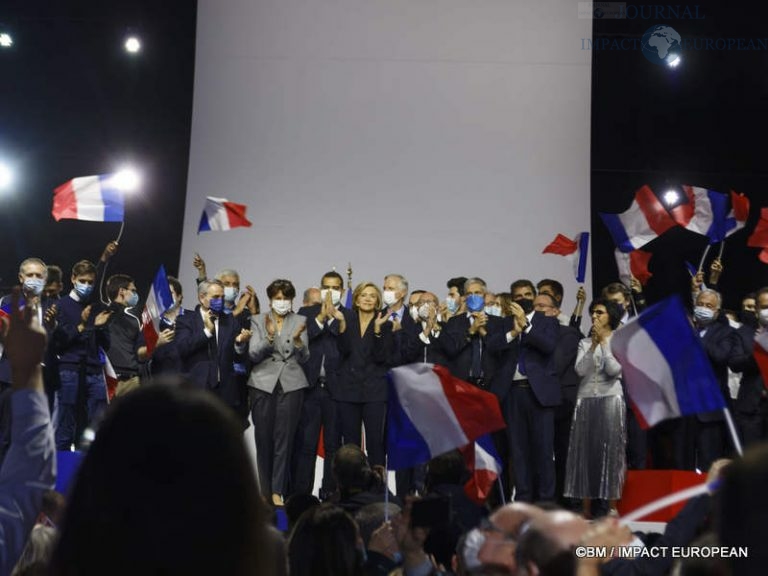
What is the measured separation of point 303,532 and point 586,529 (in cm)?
137

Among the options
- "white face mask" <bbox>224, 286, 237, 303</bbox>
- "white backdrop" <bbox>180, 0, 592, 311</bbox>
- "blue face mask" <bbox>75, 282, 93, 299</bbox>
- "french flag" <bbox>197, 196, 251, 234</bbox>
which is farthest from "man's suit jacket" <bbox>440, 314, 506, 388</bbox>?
"white backdrop" <bbox>180, 0, 592, 311</bbox>

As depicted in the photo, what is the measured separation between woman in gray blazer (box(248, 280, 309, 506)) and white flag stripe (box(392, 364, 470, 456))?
2.87m

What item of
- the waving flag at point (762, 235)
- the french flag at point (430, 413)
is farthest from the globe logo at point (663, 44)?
the french flag at point (430, 413)

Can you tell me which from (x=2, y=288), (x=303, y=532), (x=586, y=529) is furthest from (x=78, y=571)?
(x=2, y=288)

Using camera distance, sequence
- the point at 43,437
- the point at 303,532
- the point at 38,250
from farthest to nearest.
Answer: the point at 38,250 < the point at 303,532 < the point at 43,437

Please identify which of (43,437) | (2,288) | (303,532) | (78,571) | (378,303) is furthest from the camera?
(2,288)

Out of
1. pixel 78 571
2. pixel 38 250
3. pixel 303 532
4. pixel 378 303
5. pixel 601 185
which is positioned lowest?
pixel 303 532

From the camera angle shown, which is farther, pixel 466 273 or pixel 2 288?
pixel 466 273

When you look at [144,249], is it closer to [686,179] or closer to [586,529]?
[686,179]

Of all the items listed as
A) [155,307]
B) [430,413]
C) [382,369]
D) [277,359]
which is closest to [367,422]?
[382,369]

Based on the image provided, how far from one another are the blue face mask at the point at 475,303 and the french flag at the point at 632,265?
2.50 m

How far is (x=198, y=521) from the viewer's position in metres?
1.04

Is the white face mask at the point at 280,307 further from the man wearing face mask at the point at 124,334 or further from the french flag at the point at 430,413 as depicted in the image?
the french flag at the point at 430,413

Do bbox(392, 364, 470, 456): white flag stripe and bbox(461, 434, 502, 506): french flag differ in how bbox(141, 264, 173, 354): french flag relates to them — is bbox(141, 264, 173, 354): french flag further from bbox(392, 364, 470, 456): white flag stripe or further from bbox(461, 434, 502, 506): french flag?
bbox(392, 364, 470, 456): white flag stripe
